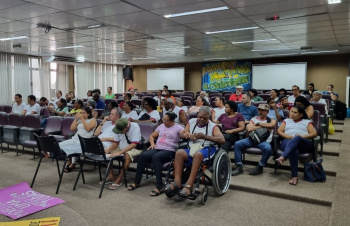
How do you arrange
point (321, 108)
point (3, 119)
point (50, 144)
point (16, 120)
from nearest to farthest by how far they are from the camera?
1. point (50, 144)
2. point (321, 108)
3. point (16, 120)
4. point (3, 119)

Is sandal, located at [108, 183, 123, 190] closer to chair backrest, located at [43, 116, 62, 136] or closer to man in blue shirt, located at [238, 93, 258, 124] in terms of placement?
chair backrest, located at [43, 116, 62, 136]

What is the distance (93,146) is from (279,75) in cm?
1133

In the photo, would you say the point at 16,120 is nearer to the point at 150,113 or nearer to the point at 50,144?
the point at 50,144

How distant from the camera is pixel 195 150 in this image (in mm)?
3340

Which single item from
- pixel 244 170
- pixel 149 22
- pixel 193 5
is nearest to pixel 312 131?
pixel 244 170

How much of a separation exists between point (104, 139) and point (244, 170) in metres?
2.16

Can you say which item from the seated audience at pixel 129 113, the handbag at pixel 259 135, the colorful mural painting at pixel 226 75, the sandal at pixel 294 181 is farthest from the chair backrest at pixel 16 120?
the colorful mural painting at pixel 226 75

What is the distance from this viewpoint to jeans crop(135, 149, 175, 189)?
349 cm

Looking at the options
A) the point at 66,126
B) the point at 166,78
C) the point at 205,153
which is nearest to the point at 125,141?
the point at 205,153

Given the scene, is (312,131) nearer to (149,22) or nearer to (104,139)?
(104,139)

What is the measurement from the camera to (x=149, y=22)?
5.90 m

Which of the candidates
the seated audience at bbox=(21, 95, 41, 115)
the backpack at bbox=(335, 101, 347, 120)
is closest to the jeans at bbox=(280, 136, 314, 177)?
the seated audience at bbox=(21, 95, 41, 115)

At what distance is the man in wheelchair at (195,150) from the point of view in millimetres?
3197

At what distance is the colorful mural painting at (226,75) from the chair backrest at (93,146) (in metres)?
11.4
